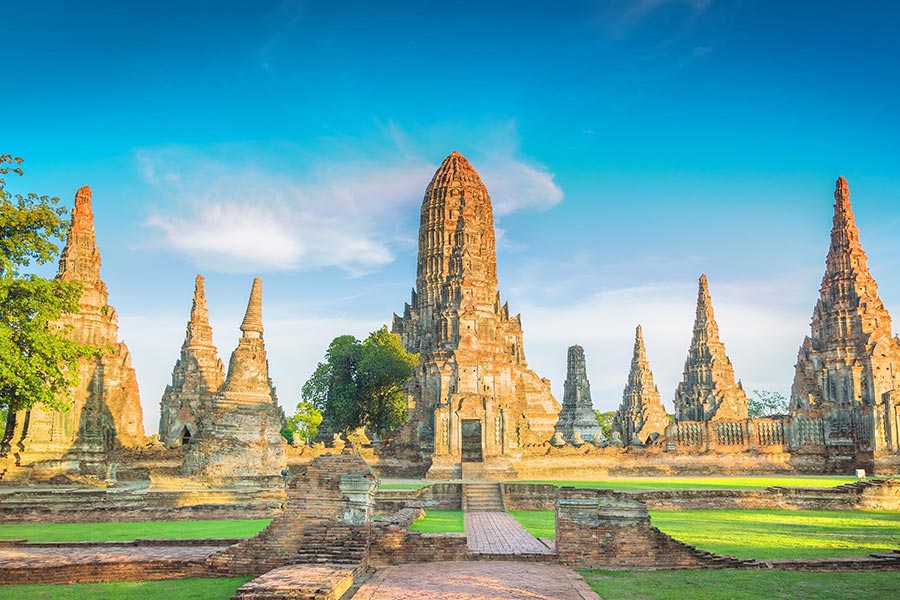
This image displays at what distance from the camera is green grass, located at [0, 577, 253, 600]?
10.2 meters

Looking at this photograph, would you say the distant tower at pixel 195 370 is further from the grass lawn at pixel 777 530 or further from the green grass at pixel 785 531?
the green grass at pixel 785 531

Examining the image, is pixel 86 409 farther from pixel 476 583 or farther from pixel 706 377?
pixel 706 377

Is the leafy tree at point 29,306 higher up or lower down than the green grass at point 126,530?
higher up

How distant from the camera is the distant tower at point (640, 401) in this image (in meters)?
61.5

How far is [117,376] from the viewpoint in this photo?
3253 cm

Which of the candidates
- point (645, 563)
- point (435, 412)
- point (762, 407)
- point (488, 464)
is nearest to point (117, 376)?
point (435, 412)

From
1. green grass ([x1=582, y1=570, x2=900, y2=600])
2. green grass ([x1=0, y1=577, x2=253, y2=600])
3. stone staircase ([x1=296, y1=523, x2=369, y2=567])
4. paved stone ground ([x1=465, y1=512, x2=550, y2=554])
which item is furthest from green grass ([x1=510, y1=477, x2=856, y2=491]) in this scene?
green grass ([x1=0, y1=577, x2=253, y2=600])

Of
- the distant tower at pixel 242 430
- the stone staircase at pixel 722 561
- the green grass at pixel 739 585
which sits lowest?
the green grass at pixel 739 585

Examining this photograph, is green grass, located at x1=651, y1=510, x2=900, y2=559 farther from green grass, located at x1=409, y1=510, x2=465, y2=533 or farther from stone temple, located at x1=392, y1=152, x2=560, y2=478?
stone temple, located at x1=392, y1=152, x2=560, y2=478

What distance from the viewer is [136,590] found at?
10.7m

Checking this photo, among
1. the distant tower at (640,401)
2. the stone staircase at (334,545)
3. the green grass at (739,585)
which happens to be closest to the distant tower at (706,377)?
the distant tower at (640,401)

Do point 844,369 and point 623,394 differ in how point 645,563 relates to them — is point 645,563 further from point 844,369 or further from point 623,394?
point 623,394

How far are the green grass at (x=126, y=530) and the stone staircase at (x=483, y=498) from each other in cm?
687

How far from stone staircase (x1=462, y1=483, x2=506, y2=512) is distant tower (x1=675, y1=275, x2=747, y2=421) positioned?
3426cm
